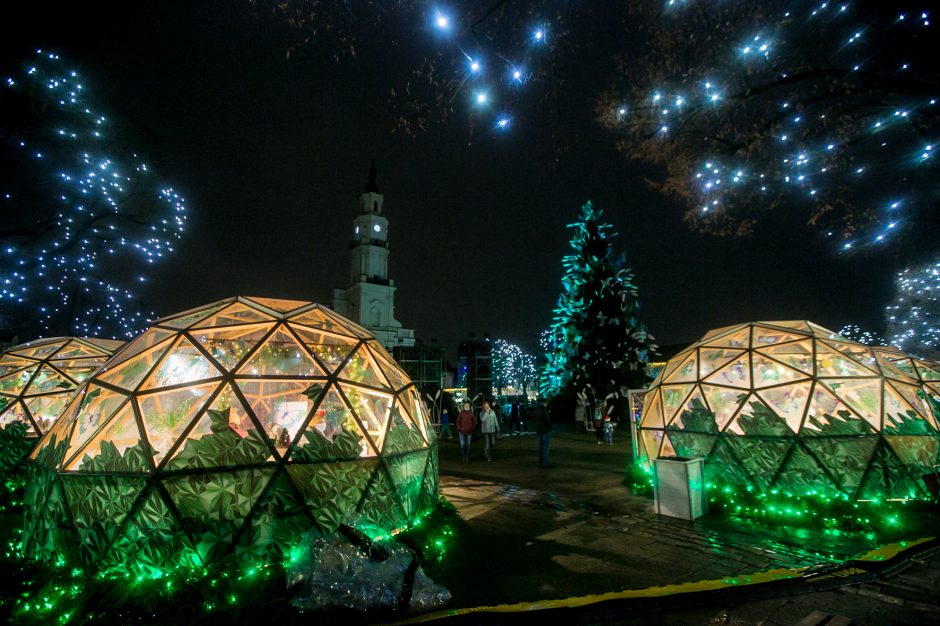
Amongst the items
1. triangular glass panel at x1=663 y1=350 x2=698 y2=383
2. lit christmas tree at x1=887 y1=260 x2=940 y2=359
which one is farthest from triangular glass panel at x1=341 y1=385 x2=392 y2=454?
lit christmas tree at x1=887 y1=260 x2=940 y2=359

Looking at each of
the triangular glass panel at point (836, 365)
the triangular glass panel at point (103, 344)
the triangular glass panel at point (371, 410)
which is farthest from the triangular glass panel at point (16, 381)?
the triangular glass panel at point (836, 365)

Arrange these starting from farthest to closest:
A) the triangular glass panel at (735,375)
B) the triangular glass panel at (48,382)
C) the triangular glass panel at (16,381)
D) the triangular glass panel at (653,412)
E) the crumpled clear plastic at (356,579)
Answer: the triangular glass panel at (48,382) → the triangular glass panel at (16,381) → the triangular glass panel at (653,412) → the triangular glass panel at (735,375) → the crumpled clear plastic at (356,579)

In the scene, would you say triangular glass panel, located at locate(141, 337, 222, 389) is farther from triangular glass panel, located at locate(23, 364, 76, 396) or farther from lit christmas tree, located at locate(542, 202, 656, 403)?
lit christmas tree, located at locate(542, 202, 656, 403)

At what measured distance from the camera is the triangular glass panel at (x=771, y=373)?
7.42 metres

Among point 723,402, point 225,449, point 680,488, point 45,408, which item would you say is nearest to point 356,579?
point 225,449

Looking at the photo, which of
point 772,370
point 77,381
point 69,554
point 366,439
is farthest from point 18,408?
point 772,370

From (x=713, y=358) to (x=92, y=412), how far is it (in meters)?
10.1

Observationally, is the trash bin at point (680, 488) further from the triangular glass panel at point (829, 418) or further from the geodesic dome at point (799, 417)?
the triangular glass panel at point (829, 418)

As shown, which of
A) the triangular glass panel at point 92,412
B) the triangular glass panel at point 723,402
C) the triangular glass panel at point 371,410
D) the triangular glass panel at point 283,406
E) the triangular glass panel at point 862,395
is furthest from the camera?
the triangular glass panel at point 723,402

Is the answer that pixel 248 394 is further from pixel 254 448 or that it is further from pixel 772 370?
pixel 772 370

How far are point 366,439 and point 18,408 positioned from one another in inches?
356

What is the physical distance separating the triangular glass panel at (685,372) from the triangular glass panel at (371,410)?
631 centimetres

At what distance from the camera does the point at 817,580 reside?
417 centimetres

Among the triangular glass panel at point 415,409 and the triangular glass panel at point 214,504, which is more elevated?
the triangular glass panel at point 415,409
